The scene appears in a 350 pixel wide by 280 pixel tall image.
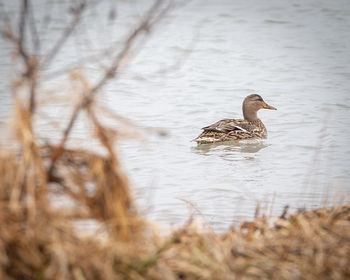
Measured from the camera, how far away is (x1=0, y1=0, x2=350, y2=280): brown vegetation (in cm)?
301

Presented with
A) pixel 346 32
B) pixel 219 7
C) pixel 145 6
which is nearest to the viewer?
pixel 346 32

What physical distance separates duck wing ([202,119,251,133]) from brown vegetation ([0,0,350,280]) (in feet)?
20.7

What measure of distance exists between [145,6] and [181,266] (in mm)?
19142

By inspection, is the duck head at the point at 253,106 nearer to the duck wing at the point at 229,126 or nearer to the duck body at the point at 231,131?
the duck body at the point at 231,131

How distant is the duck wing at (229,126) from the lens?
9.99 m

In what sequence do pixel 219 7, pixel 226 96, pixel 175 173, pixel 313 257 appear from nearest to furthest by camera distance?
pixel 313 257 → pixel 175 173 → pixel 226 96 → pixel 219 7

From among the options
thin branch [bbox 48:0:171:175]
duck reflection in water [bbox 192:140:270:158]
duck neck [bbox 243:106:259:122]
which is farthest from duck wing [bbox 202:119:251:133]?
thin branch [bbox 48:0:171:175]

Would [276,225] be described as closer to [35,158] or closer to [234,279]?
[234,279]

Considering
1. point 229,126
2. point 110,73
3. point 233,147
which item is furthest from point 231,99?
point 110,73

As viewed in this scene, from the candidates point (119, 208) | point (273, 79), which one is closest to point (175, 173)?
point (119, 208)

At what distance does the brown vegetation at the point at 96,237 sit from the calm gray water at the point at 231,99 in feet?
0.74

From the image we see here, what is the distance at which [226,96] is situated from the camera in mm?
13547

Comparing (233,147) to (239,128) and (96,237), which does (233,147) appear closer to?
(239,128)

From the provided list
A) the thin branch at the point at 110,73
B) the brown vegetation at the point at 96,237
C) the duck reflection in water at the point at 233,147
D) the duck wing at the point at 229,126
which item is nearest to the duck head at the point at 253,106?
the duck wing at the point at 229,126
